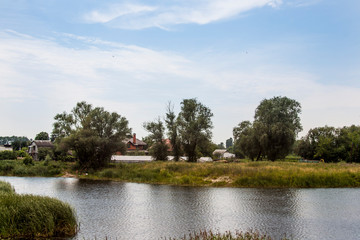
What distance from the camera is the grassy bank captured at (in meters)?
22.3

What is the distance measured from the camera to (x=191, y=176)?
196 feet

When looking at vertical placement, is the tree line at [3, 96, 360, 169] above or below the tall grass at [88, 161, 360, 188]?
above

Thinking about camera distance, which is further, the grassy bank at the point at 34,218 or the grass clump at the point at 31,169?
the grass clump at the point at 31,169

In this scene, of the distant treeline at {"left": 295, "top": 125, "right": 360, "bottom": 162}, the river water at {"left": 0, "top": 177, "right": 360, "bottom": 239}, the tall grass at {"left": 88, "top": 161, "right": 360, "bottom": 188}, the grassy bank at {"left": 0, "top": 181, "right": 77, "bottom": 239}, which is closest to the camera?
the grassy bank at {"left": 0, "top": 181, "right": 77, "bottom": 239}

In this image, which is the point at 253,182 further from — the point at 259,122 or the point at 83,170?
the point at 83,170

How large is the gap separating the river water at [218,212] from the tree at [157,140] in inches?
1555

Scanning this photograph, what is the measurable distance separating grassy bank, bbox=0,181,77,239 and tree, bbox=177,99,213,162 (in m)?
63.8

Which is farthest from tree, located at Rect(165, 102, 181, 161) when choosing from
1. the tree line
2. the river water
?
the river water

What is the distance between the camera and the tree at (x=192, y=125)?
8775cm

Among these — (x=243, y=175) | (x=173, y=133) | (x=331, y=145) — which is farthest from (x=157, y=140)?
(x=331, y=145)

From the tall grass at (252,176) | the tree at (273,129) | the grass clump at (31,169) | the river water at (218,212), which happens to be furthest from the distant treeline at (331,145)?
the grass clump at (31,169)

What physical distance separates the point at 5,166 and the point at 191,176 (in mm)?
50285

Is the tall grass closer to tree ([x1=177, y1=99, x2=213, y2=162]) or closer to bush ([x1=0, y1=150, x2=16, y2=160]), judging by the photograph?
tree ([x1=177, y1=99, x2=213, y2=162])

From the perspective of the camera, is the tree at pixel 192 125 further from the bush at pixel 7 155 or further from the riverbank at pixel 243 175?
the bush at pixel 7 155
